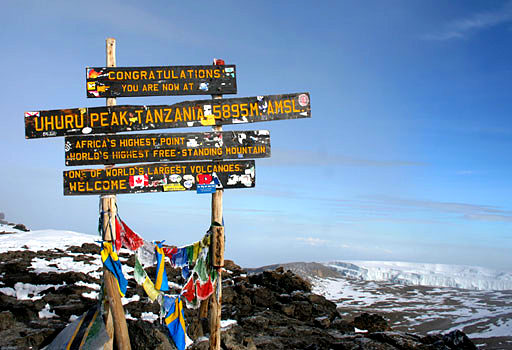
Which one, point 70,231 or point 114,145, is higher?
point 114,145

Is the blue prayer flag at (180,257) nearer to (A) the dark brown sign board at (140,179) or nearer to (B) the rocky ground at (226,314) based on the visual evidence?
(A) the dark brown sign board at (140,179)

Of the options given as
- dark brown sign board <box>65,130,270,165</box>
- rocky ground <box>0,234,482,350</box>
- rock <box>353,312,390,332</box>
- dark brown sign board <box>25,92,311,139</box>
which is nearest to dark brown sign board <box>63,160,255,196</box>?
dark brown sign board <box>65,130,270,165</box>

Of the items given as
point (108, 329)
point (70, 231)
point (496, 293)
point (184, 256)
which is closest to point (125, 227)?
point (184, 256)

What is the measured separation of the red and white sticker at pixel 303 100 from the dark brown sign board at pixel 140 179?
2463 millimetres

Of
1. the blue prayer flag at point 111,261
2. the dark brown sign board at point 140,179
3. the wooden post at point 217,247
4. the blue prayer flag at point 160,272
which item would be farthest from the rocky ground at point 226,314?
the dark brown sign board at point 140,179

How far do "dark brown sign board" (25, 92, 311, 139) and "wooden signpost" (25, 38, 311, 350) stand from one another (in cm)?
2

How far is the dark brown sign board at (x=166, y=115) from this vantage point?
8.46m

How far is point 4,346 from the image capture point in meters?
9.09

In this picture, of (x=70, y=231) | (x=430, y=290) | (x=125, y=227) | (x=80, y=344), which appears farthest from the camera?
(x=430, y=290)

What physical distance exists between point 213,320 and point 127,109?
4.89m

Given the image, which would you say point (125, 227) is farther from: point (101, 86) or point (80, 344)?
point (101, 86)

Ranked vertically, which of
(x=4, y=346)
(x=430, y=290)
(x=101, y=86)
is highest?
(x=101, y=86)

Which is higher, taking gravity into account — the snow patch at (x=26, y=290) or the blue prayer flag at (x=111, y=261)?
the blue prayer flag at (x=111, y=261)

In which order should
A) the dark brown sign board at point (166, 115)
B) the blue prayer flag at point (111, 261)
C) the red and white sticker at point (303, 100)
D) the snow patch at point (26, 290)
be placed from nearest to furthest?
1. the blue prayer flag at point (111, 261)
2. the dark brown sign board at point (166, 115)
3. the red and white sticker at point (303, 100)
4. the snow patch at point (26, 290)
